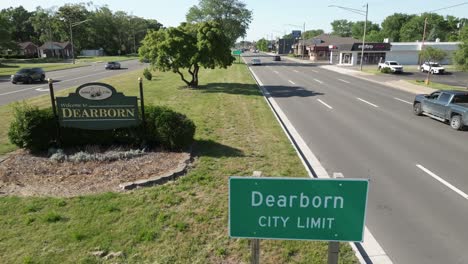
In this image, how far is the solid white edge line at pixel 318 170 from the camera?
220 inches

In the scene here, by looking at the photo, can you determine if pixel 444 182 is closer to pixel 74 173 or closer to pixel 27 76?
pixel 74 173

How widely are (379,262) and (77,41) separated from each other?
11110 cm

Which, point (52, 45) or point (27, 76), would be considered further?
point (52, 45)

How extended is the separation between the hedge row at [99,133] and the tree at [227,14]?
2356 inches

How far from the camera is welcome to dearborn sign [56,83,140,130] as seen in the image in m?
10.1

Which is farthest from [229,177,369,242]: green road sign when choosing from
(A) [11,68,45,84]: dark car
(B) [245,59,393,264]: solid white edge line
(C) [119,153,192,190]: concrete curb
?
(A) [11,68,45,84]: dark car

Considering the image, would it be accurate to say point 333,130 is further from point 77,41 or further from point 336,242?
point 77,41

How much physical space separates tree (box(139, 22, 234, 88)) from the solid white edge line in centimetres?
640

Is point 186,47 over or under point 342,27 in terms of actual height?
under

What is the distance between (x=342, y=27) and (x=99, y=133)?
195711 millimetres

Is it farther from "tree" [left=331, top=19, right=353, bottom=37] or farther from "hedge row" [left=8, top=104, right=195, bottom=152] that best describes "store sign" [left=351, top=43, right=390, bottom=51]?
"tree" [left=331, top=19, right=353, bottom=37]

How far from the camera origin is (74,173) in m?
8.71

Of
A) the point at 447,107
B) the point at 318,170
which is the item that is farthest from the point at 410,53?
the point at 318,170

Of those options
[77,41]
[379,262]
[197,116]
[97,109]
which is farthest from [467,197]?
[77,41]
